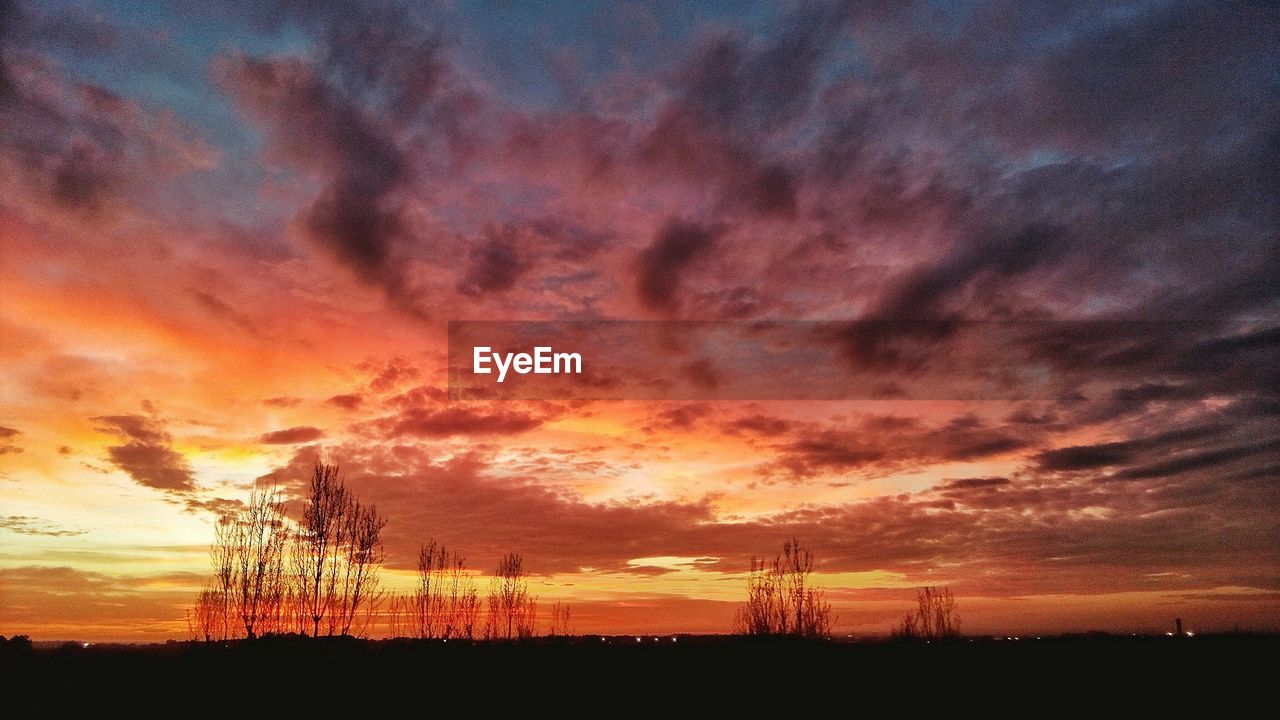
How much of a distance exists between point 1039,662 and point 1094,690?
24.1 feet

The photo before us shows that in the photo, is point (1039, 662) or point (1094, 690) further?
point (1039, 662)

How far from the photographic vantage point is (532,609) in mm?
59750

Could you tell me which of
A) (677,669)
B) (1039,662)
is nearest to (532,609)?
(677,669)

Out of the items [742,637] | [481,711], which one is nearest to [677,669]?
[481,711]

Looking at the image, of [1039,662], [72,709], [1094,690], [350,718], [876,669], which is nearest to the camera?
[350,718]

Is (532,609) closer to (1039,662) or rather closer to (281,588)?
(281,588)

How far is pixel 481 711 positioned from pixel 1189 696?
16167 mm

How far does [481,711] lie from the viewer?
17.7 metres

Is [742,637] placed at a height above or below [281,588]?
below

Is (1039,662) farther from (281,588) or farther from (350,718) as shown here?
(281,588)

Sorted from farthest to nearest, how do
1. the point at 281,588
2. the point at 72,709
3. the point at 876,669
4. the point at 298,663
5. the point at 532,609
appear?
the point at 532,609 → the point at 281,588 → the point at 298,663 → the point at 876,669 → the point at 72,709

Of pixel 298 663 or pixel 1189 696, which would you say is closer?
pixel 1189 696

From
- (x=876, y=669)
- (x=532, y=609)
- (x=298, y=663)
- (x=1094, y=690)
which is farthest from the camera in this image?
(x=532, y=609)

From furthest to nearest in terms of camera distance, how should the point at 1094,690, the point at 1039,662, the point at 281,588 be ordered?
1. the point at 281,588
2. the point at 1039,662
3. the point at 1094,690
